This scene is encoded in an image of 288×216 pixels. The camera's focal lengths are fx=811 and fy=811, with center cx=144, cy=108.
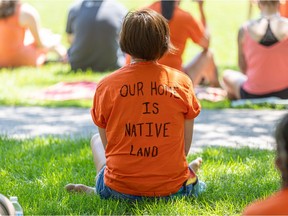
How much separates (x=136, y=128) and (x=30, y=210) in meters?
0.74

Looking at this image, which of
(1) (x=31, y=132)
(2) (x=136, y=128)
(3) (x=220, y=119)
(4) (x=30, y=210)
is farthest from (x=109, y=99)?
(3) (x=220, y=119)

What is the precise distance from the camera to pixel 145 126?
452 cm

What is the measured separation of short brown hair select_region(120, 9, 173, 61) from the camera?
14.8ft

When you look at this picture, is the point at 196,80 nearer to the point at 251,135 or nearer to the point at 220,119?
the point at 220,119

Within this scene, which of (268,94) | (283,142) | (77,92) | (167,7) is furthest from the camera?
(77,92)

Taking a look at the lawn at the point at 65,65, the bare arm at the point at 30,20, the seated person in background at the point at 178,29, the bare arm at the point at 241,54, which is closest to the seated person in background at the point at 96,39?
the lawn at the point at 65,65

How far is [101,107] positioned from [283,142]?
6.21 ft

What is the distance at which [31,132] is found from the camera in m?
7.05

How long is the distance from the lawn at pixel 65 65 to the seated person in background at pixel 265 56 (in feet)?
0.97

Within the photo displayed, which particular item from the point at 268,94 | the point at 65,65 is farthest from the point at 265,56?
the point at 65,65

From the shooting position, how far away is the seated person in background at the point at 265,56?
8.17 meters

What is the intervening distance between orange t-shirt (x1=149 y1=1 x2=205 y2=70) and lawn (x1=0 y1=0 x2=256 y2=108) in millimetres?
641

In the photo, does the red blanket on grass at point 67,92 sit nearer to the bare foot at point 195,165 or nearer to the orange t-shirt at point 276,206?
the bare foot at point 195,165

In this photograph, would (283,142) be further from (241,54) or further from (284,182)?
(241,54)
